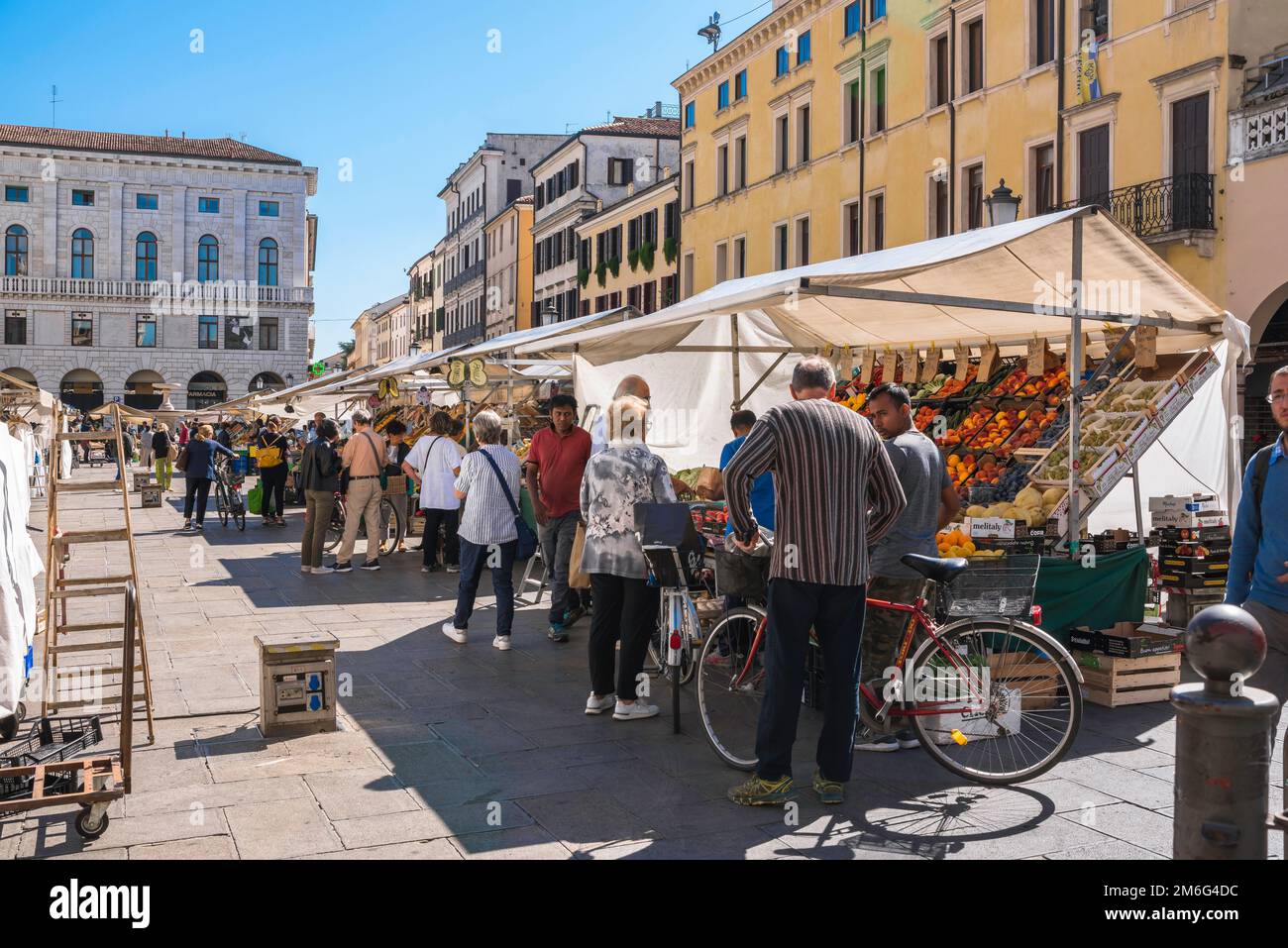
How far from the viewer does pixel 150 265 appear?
214ft

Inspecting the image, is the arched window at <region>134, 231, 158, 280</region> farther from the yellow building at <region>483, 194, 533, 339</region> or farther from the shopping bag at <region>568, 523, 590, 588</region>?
the shopping bag at <region>568, 523, 590, 588</region>

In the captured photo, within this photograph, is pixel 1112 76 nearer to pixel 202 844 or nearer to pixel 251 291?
pixel 202 844

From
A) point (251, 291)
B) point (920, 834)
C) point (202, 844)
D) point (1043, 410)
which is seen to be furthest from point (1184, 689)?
point (251, 291)

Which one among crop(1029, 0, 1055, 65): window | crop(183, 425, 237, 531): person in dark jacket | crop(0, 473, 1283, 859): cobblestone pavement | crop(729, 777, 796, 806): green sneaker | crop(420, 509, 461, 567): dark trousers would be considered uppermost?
crop(1029, 0, 1055, 65): window

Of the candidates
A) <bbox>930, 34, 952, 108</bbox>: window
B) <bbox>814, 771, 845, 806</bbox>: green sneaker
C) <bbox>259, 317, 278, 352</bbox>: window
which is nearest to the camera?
<bbox>814, 771, 845, 806</bbox>: green sneaker

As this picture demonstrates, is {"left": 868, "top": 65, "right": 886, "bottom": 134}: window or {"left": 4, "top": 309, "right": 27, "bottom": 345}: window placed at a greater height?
{"left": 868, "top": 65, "right": 886, "bottom": 134}: window

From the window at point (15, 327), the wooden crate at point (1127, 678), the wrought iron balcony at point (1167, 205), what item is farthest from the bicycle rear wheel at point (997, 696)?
the window at point (15, 327)

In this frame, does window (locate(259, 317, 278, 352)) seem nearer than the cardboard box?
No

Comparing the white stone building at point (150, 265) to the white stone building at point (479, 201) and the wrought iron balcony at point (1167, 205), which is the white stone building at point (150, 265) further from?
the wrought iron balcony at point (1167, 205)

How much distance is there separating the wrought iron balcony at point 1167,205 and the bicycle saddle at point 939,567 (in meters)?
15.9

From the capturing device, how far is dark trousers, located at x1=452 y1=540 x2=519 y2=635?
866 cm

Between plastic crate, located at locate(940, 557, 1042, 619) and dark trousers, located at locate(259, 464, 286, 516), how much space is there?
646 inches

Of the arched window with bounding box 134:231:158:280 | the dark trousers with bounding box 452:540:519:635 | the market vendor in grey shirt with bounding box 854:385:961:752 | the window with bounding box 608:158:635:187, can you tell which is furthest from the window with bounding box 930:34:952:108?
the arched window with bounding box 134:231:158:280
